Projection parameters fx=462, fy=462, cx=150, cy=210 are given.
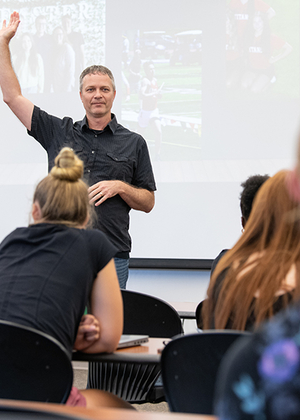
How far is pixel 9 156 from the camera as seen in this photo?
144 inches

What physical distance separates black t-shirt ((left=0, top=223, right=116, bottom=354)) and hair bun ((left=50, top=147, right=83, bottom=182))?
0.15 metres

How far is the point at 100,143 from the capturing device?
7.95ft

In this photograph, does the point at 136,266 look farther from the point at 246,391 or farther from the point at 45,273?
the point at 246,391

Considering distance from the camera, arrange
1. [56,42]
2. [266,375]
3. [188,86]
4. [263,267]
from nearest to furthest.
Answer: [266,375] → [263,267] → [188,86] → [56,42]

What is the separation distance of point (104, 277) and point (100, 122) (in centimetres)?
131

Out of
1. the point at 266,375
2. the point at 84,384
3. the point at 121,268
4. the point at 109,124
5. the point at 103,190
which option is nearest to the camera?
the point at 266,375

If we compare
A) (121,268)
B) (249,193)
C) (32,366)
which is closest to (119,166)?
(121,268)

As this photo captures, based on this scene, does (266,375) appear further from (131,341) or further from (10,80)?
(10,80)

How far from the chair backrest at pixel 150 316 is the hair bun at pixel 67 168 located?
0.57 metres

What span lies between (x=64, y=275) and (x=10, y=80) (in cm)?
139

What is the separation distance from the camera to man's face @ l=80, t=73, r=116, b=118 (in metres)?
2.39

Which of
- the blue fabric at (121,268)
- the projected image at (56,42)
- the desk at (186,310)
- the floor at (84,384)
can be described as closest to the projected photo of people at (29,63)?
the projected image at (56,42)

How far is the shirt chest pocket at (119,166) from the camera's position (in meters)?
2.38

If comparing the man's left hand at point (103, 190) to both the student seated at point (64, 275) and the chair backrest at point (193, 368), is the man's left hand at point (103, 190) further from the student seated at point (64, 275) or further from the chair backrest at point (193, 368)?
the chair backrest at point (193, 368)
